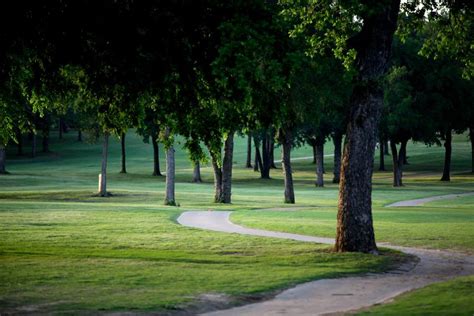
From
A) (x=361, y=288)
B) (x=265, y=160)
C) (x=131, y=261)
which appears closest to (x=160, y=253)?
(x=131, y=261)

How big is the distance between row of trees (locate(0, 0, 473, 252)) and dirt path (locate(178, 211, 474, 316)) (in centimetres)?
216

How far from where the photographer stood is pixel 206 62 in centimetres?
1714

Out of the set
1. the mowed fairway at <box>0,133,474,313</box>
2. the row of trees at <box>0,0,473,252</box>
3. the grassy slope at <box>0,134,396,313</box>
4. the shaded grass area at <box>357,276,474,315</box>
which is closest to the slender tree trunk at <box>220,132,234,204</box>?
the mowed fairway at <box>0,133,474,313</box>

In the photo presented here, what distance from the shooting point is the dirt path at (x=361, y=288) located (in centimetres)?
1304

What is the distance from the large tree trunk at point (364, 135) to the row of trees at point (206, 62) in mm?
26

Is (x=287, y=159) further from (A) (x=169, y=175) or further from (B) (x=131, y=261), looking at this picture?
(B) (x=131, y=261)

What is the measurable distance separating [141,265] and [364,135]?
6.66 meters

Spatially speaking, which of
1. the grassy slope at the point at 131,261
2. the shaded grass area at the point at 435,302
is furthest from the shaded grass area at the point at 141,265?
the shaded grass area at the point at 435,302

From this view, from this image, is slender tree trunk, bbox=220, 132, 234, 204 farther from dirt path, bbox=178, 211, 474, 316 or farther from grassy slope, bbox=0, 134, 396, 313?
dirt path, bbox=178, 211, 474, 316

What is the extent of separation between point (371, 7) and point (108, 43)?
6.10 metres

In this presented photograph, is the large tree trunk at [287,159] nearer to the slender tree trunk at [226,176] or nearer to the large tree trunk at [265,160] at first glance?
the slender tree trunk at [226,176]

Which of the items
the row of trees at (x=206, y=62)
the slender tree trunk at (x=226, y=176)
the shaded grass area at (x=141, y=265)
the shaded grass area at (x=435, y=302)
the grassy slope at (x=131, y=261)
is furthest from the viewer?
the slender tree trunk at (x=226, y=176)

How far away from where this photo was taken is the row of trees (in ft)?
53.4

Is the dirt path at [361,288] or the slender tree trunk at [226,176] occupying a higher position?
the slender tree trunk at [226,176]
